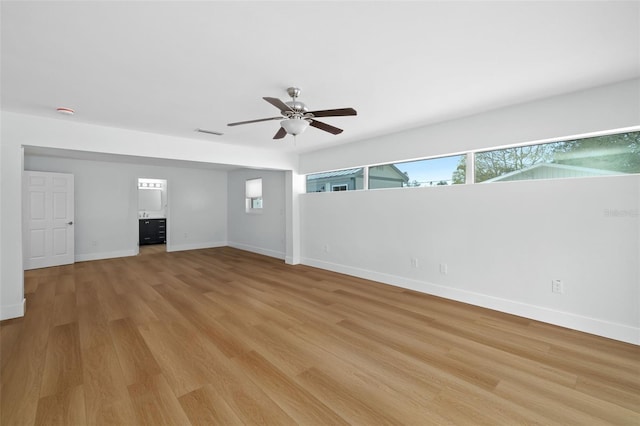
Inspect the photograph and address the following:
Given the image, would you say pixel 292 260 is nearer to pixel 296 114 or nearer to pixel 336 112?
pixel 296 114

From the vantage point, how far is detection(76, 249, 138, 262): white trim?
6687mm

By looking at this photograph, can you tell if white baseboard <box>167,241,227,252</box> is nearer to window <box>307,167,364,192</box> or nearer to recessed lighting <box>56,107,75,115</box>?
window <box>307,167,364,192</box>

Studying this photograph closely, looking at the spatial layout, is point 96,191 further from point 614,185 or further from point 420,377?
point 614,185

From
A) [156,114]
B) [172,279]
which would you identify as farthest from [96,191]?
[156,114]

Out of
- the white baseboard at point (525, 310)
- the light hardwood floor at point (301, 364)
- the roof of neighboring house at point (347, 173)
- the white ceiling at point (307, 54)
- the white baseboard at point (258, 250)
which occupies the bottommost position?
the light hardwood floor at point (301, 364)

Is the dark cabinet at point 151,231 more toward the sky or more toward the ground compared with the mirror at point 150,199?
more toward the ground

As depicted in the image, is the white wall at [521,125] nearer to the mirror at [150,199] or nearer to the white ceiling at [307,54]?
the white ceiling at [307,54]

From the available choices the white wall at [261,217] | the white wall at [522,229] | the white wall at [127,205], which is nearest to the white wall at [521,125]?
the white wall at [522,229]

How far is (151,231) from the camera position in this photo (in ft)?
30.2

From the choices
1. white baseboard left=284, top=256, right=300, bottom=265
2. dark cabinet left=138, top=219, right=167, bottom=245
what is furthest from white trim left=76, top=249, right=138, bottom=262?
white baseboard left=284, top=256, right=300, bottom=265

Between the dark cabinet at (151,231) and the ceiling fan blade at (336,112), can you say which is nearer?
the ceiling fan blade at (336,112)

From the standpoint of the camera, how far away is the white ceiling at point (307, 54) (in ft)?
5.59

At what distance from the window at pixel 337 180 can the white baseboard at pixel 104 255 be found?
5.17 meters

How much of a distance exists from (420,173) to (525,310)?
227 cm
